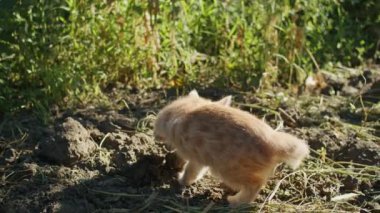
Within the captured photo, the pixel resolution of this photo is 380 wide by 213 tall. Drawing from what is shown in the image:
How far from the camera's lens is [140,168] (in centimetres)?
464

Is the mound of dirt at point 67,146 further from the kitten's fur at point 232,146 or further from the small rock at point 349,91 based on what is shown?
the small rock at point 349,91

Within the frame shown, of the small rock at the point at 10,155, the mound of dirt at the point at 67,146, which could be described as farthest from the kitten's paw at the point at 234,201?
the small rock at the point at 10,155

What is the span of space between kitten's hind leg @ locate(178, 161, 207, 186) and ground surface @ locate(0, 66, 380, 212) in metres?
0.05

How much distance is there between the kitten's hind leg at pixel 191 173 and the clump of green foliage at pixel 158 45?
4.68ft

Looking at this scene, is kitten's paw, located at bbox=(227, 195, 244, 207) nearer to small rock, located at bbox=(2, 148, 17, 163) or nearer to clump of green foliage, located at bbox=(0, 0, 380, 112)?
small rock, located at bbox=(2, 148, 17, 163)

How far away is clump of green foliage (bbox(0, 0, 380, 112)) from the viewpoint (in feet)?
18.4

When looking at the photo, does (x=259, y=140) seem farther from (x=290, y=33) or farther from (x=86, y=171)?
(x=290, y=33)

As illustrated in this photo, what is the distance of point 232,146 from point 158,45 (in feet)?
7.36

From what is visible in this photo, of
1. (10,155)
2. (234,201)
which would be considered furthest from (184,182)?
(10,155)

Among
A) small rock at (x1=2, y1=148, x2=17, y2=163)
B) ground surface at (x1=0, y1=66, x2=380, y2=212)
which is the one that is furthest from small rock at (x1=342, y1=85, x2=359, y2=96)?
small rock at (x1=2, y1=148, x2=17, y2=163)

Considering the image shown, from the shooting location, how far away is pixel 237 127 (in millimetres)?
4191

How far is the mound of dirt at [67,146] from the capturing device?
4.69 meters

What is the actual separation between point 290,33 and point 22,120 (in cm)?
246

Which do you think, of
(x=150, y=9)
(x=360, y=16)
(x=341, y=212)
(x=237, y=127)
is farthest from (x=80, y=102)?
(x=360, y=16)
